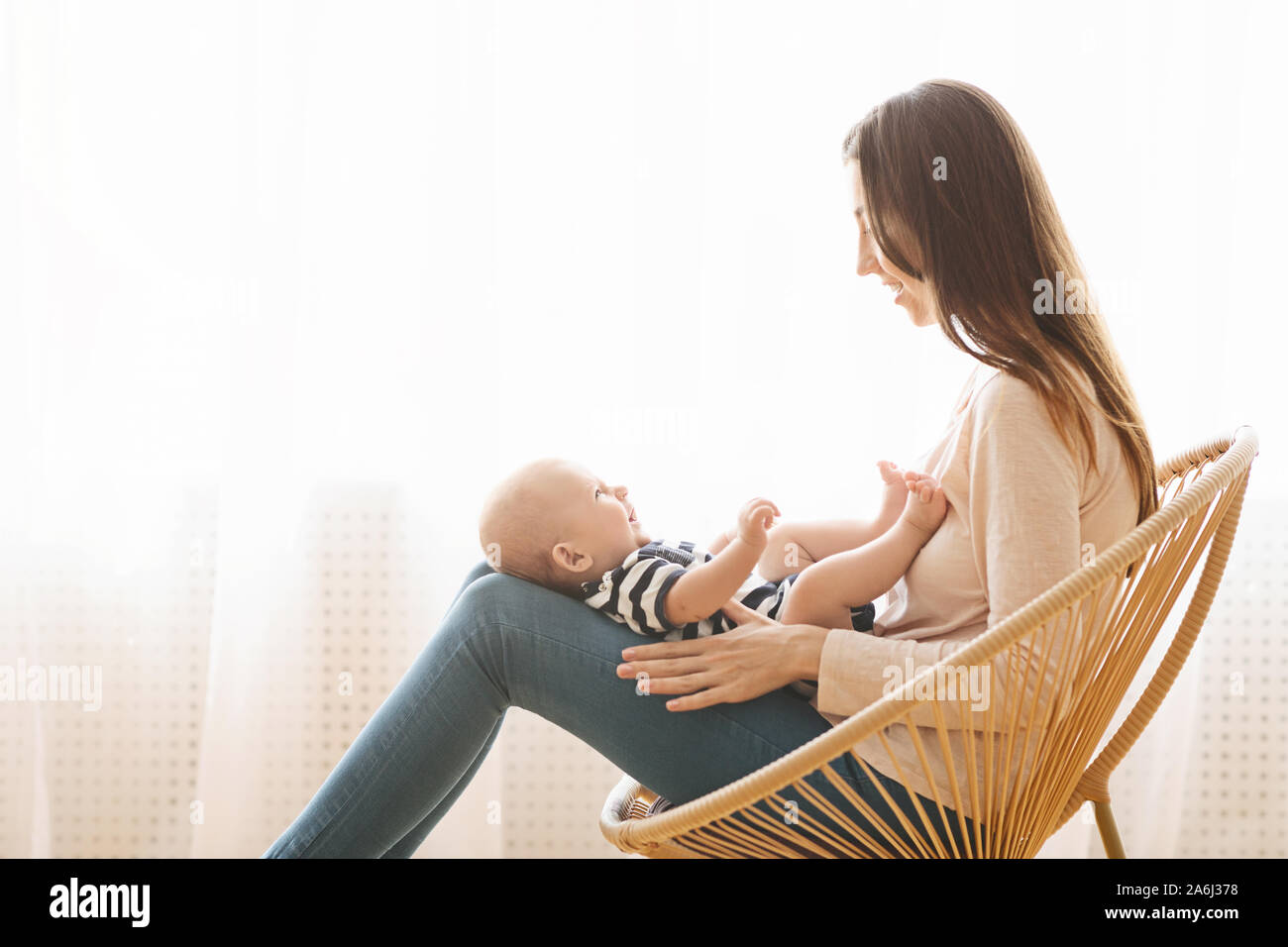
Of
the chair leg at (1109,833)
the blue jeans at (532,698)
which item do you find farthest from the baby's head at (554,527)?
the chair leg at (1109,833)

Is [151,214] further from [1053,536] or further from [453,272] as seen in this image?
[1053,536]

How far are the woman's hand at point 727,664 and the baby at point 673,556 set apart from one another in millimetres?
45

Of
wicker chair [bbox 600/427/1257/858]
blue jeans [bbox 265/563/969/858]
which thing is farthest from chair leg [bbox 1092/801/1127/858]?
blue jeans [bbox 265/563/969/858]

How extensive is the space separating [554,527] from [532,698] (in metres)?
0.20

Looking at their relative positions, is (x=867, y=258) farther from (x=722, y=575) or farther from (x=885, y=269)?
(x=722, y=575)

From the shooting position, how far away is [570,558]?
1.22 meters

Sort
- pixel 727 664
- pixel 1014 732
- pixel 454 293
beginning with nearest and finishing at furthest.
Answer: pixel 1014 732, pixel 727 664, pixel 454 293

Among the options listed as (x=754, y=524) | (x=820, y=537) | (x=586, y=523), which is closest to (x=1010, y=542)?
(x=754, y=524)

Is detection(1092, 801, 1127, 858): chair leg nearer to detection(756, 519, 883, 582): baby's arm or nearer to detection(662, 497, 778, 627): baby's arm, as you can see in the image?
detection(756, 519, 883, 582): baby's arm

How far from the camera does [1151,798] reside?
6.45 feet

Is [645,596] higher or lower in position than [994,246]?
lower

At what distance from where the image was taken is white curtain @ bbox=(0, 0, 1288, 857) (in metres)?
1.89

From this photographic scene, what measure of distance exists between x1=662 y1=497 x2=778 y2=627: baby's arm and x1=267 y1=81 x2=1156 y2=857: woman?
5cm
